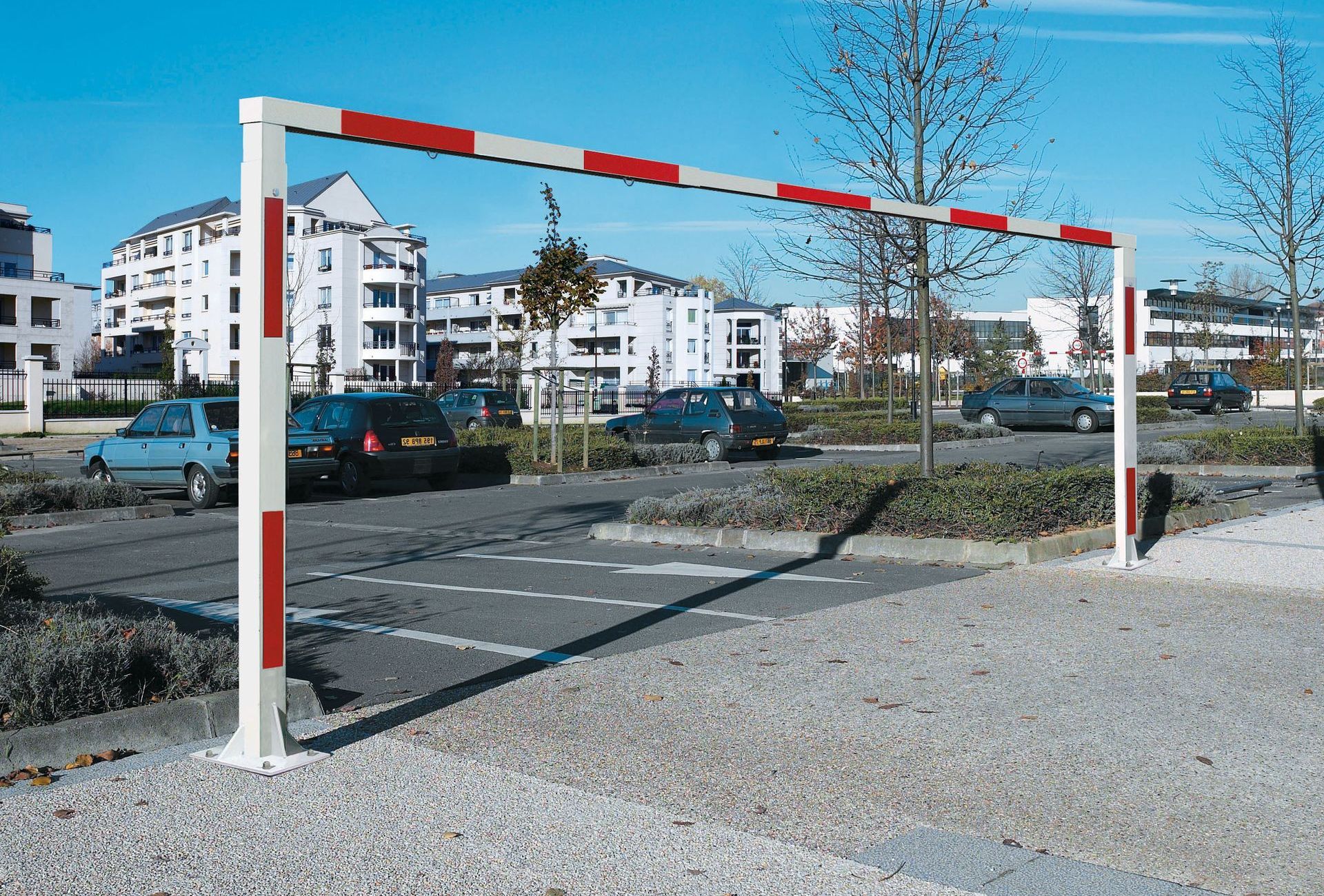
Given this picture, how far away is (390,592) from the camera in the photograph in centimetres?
931

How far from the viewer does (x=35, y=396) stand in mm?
36938

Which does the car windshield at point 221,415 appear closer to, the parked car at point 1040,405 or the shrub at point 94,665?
the shrub at point 94,665

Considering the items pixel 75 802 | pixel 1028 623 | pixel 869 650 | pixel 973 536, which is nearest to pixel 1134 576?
pixel 973 536

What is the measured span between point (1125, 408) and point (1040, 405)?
85.3 feet

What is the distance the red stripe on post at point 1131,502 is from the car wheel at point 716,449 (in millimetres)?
14520

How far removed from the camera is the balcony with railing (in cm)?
7431

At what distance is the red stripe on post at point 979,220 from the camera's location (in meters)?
8.53

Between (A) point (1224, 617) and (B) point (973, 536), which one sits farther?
(B) point (973, 536)

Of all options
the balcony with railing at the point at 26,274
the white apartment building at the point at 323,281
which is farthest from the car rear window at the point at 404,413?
the balcony with railing at the point at 26,274

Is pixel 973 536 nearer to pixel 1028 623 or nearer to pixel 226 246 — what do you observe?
pixel 1028 623

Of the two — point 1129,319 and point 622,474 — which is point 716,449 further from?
point 1129,319

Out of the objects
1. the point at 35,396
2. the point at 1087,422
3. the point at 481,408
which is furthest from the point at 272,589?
the point at 35,396

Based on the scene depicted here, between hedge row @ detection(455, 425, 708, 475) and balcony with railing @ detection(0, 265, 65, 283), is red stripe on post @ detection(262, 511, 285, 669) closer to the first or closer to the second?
hedge row @ detection(455, 425, 708, 475)

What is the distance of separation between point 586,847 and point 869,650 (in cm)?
326
